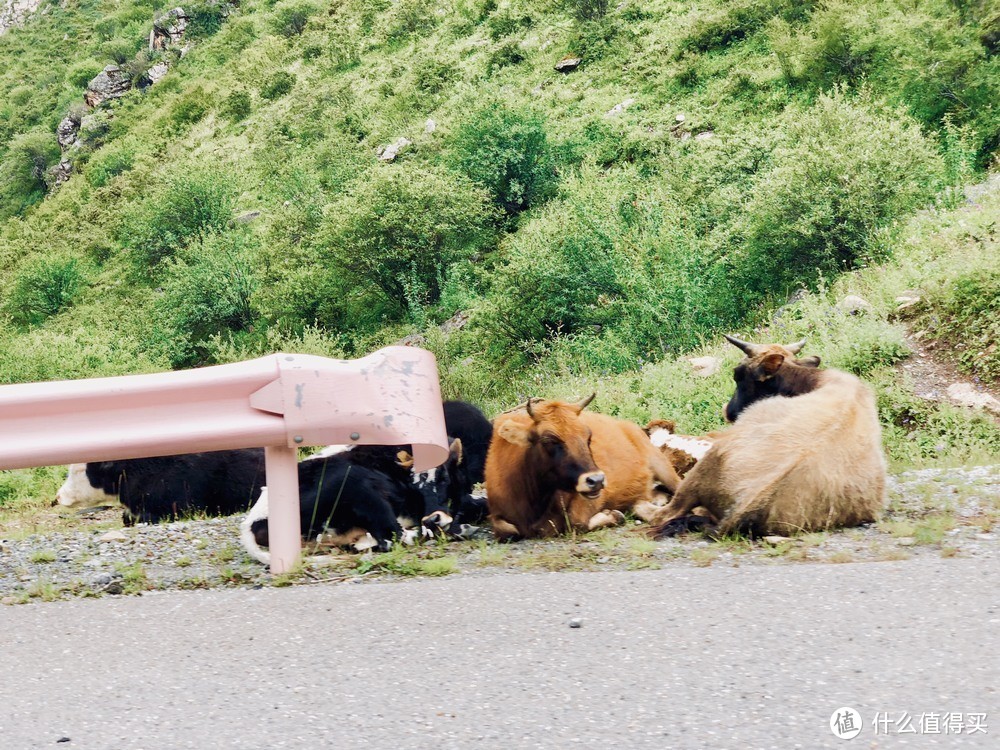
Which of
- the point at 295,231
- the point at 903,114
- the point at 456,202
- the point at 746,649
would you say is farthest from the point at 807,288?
the point at 295,231

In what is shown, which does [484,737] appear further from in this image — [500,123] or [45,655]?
[500,123]

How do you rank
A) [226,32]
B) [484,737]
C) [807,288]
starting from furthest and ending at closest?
[226,32] < [807,288] < [484,737]

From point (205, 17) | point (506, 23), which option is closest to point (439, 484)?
point (506, 23)

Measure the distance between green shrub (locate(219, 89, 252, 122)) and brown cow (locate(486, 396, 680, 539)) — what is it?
66.3m

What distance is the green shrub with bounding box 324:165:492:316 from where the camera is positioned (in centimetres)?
3178

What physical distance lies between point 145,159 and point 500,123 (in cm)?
4190

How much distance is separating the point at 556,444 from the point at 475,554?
1461 mm

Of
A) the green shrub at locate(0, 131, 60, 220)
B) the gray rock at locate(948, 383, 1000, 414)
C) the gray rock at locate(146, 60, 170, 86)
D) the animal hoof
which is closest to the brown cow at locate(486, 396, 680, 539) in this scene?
the animal hoof

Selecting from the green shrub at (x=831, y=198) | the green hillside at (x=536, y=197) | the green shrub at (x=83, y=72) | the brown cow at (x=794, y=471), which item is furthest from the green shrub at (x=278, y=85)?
the brown cow at (x=794, y=471)

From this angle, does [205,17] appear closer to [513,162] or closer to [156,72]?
[156,72]

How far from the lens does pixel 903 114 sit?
21.7 meters

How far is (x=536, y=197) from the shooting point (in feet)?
115

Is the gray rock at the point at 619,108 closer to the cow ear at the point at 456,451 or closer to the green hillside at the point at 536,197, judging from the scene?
the green hillside at the point at 536,197

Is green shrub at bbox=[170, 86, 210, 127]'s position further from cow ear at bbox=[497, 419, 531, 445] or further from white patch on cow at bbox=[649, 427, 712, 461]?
cow ear at bbox=[497, 419, 531, 445]
